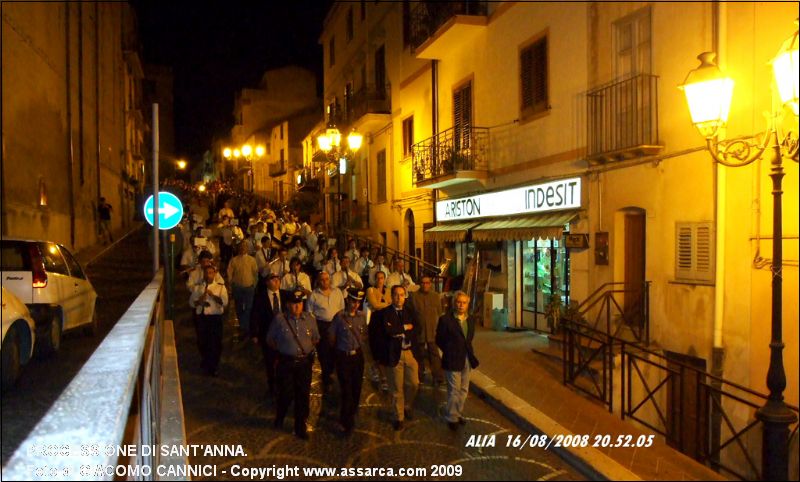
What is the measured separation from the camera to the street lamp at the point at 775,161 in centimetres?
548

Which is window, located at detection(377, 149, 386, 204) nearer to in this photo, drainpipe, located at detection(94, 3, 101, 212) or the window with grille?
the window with grille

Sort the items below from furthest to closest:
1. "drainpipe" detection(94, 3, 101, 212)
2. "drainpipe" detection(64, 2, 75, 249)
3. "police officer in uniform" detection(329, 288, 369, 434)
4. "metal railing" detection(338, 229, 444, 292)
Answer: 1. "drainpipe" detection(94, 3, 101, 212)
2. "drainpipe" detection(64, 2, 75, 249)
3. "metal railing" detection(338, 229, 444, 292)
4. "police officer in uniform" detection(329, 288, 369, 434)

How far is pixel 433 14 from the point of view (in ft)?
56.2

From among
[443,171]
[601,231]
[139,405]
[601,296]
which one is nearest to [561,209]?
[601,231]

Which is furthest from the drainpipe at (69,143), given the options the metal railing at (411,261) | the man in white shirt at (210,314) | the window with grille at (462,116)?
the man in white shirt at (210,314)

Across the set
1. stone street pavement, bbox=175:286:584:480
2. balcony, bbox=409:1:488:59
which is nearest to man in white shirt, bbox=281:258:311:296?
stone street pavement, bbox=175:286:584:480

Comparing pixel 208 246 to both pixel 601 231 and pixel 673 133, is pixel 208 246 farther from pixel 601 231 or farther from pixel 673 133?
pixel 673 133

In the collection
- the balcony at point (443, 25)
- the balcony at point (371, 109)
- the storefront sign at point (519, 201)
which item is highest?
the balcony at point (443, 25)

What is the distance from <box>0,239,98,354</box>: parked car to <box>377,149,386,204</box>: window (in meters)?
14.4

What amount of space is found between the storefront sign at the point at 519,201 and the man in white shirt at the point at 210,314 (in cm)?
678

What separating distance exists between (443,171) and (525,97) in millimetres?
3343

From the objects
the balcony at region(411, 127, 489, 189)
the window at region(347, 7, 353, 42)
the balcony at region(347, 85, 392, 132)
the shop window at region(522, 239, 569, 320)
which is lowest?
the shop window at region(522, 239, 569, 320)

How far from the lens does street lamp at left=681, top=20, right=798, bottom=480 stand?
18.0 feet

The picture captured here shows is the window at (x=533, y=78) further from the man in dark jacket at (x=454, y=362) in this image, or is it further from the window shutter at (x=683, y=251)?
the man in dark jacket at (x=454, y=362)
